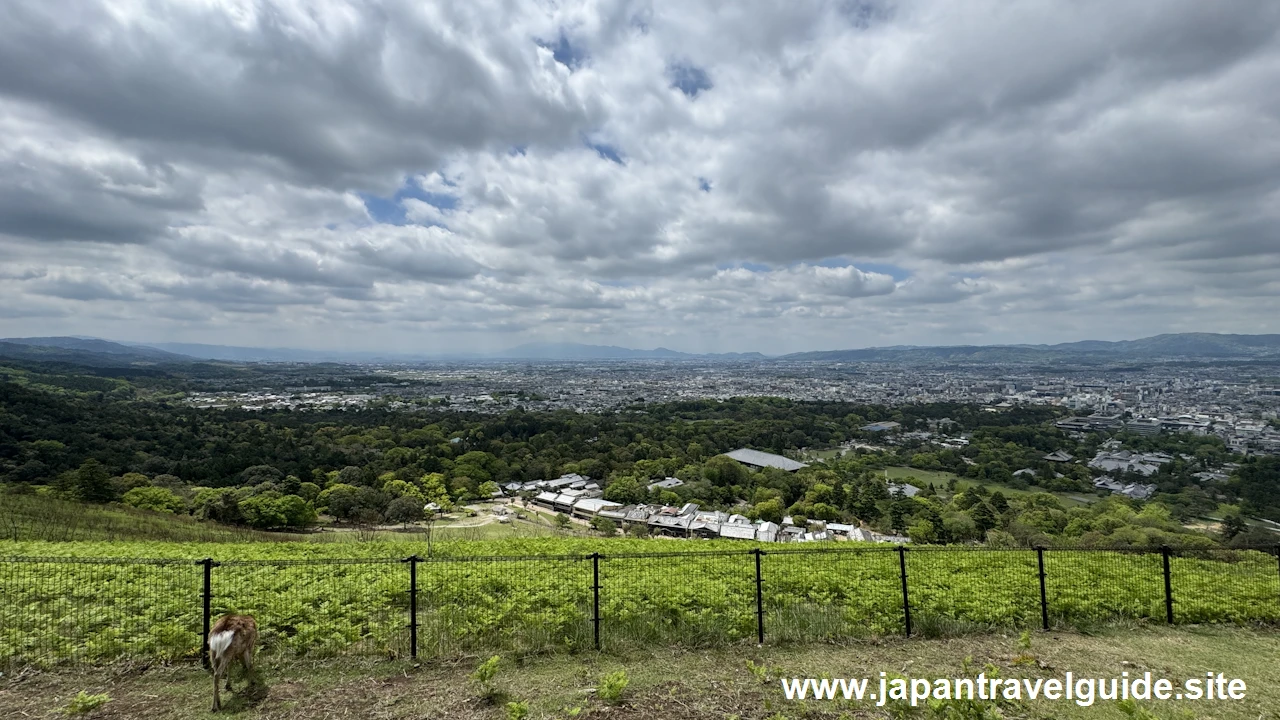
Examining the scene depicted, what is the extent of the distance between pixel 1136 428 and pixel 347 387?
173128mm

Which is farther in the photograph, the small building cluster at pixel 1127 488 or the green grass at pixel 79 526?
the small building cluster at pixel 1127 488

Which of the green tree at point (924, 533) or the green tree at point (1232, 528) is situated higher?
the green tree at point (924, 533)

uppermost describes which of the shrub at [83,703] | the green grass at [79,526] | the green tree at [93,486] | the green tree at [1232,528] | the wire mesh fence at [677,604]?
the shrub at [83,703]

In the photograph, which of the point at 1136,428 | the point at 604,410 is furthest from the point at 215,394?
the point at 1136,428

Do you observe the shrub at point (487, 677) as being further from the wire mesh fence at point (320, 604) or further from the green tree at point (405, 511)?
the green tree at point (405, 511)

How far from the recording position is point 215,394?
117m

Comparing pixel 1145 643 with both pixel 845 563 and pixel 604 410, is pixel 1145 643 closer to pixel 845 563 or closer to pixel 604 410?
pixel 845 563

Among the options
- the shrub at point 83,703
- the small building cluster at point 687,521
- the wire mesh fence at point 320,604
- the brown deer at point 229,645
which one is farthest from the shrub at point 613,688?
the small building cluster at point 687,521

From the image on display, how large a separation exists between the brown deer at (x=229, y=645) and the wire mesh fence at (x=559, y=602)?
79cm

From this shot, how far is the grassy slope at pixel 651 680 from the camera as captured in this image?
15.2 feet

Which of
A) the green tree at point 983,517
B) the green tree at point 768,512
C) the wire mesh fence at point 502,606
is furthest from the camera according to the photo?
the green tree at point 768,512

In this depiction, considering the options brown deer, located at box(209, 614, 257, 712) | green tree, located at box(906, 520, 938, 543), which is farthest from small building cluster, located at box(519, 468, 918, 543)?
brown deer, located at box(209, 614, 257, 712)

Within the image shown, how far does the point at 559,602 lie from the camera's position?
7.19 m

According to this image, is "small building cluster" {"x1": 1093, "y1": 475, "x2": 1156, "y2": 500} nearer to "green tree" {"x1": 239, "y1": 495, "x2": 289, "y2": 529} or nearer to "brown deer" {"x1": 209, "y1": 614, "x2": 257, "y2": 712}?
"brown deer" {"x1": 209, "y1": 614, "x2": 257, "y2": 712}
